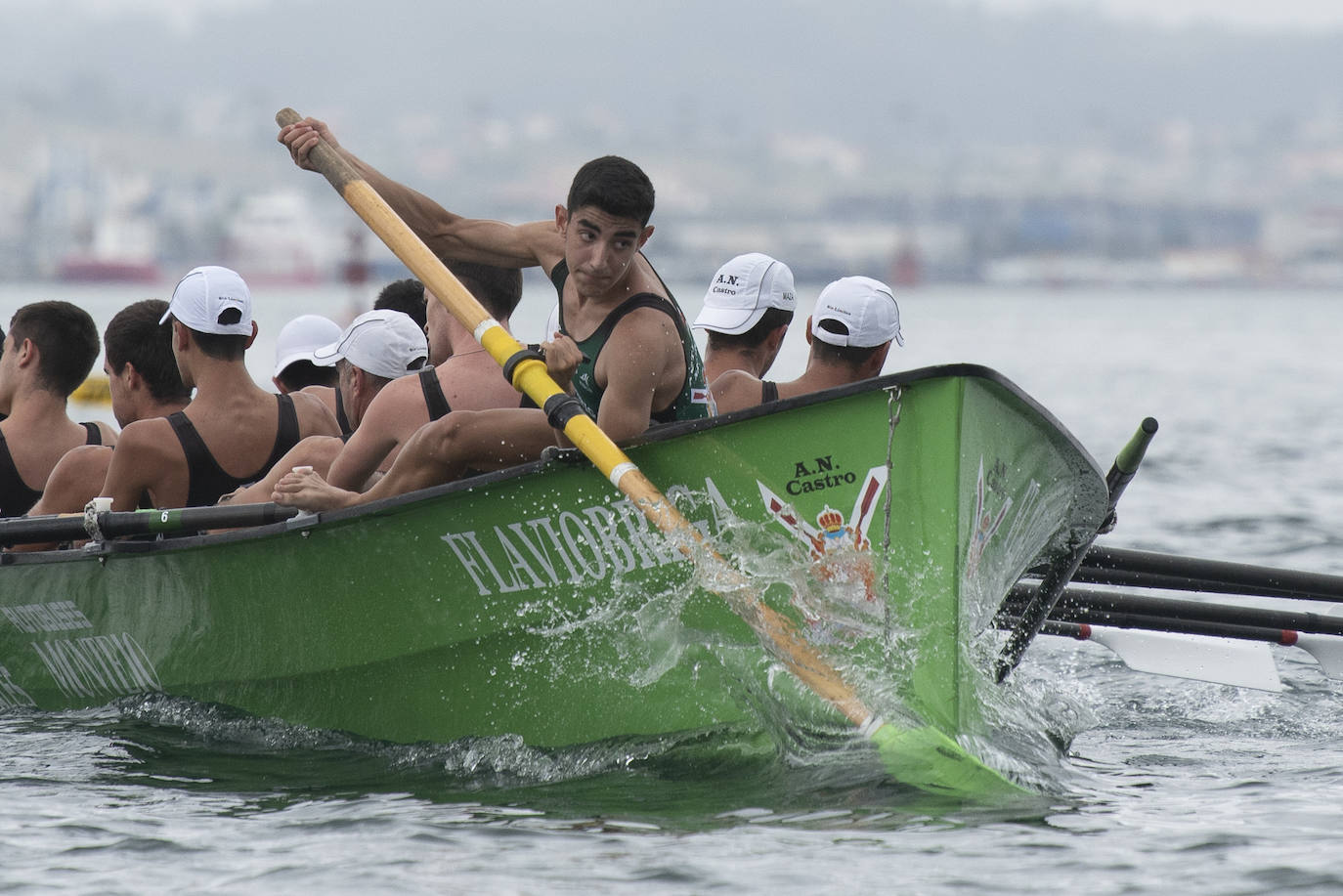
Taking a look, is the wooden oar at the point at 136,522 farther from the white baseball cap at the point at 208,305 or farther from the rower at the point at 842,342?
the rower at the point at 842,342

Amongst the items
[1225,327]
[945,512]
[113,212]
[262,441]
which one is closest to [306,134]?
[262,441]

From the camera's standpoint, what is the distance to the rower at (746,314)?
25.8 feet

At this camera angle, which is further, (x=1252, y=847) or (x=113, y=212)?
(x=113, y=212)

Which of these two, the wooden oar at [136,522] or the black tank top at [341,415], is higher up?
the black tank top at [341,415]

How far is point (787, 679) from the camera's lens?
19.3 ft

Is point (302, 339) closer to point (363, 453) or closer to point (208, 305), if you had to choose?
point (208, 305)

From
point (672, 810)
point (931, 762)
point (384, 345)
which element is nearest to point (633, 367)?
point (672, 810)

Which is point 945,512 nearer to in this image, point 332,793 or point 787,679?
point 787,679

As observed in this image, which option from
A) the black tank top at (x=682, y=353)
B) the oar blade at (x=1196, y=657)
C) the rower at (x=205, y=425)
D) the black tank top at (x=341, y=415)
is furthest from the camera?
the black tank top at (x=341, y=415)

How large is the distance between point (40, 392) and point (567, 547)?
315cm

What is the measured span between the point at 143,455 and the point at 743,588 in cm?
259

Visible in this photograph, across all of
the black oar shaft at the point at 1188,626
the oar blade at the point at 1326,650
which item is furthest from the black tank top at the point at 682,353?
the oar blade at the point at 1326,650

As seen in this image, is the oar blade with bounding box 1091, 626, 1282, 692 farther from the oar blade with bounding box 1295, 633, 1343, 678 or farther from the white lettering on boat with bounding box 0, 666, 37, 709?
the white lettering on boat with bounding box 0, 666, 37, 709

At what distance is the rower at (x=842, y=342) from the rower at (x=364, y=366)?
125cm
